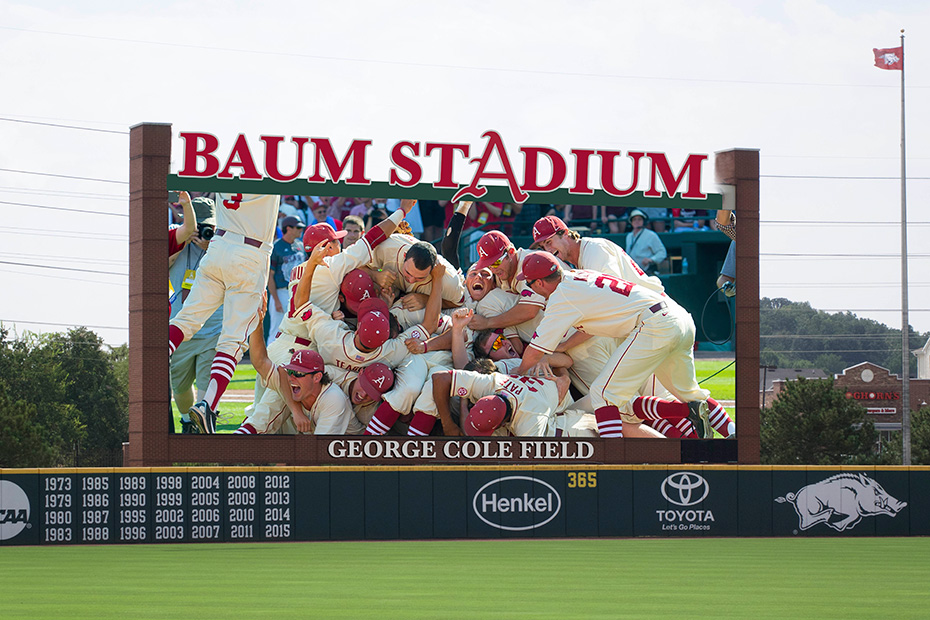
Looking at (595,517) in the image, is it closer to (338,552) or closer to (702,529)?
(702,529)

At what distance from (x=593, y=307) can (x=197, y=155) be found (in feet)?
22.9

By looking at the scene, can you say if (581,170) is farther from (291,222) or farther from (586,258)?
(291,222)

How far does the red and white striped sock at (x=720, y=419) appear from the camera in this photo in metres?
22.6

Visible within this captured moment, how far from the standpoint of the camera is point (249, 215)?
21281 millimetres

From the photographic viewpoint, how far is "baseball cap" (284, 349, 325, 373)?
20469mm

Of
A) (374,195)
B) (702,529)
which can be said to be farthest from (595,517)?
(374,195)

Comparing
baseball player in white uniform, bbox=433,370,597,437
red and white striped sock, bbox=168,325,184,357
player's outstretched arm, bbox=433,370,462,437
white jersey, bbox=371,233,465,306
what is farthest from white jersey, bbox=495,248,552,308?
red and white striped sock, bbox=168,325,184,357

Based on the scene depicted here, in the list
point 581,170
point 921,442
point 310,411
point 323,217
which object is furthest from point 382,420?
point 921,442

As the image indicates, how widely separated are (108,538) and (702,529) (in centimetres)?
897

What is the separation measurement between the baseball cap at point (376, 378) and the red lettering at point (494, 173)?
373 centimetres

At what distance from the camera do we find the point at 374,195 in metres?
21.9

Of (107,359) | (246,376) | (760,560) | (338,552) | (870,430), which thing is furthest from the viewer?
(107,359)

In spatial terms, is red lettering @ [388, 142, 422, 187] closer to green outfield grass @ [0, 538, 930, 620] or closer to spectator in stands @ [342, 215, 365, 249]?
spectator in stands @ [342, 215, 365, 249]

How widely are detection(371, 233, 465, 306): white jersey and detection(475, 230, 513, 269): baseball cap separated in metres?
0.49
